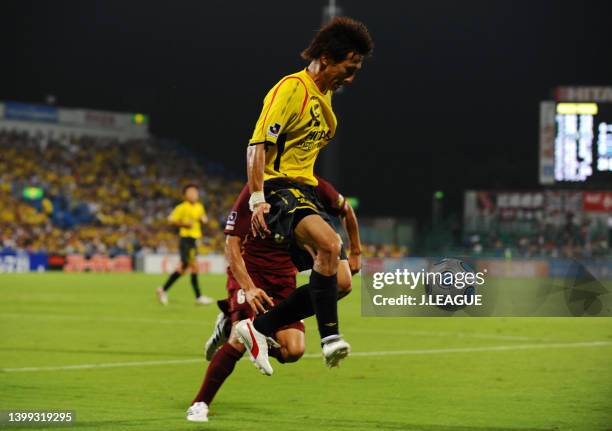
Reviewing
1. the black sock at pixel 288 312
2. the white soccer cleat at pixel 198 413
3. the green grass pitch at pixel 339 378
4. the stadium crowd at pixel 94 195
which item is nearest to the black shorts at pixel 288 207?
the black sock at pixel 288 312

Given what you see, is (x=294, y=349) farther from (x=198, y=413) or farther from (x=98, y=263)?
(x=98, y=263)

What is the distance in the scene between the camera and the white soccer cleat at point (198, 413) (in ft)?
26.6

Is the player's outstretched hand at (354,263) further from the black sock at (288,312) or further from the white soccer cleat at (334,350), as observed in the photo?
the white soccer cleat at (334,350)

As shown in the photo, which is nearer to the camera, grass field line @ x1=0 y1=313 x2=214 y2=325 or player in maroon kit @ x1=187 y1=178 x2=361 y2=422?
player in maroon kit @ x1=187 y1=178 x2=361 y2=422

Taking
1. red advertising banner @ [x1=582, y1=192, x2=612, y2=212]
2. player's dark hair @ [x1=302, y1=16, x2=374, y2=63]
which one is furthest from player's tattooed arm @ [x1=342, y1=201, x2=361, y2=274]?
red advertising banner @ [x1=582, y1=192, x2=612, y2=212]

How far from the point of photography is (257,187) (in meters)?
7.60

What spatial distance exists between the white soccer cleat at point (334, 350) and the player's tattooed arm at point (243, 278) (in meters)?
0.74

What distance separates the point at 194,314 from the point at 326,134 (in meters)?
14.2

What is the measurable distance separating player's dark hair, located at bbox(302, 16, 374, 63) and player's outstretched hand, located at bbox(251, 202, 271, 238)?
3.87ft

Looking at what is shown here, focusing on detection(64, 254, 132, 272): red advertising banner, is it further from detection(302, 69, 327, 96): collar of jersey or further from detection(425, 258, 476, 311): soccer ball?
detection(302, 69, 327, 96): collar of jersey

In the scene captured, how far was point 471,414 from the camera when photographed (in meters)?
8.70

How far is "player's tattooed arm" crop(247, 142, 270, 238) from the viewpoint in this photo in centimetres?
754

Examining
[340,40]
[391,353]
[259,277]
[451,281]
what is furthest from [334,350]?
[391,353]

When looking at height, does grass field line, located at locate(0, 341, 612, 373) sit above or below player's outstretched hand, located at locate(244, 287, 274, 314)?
below
